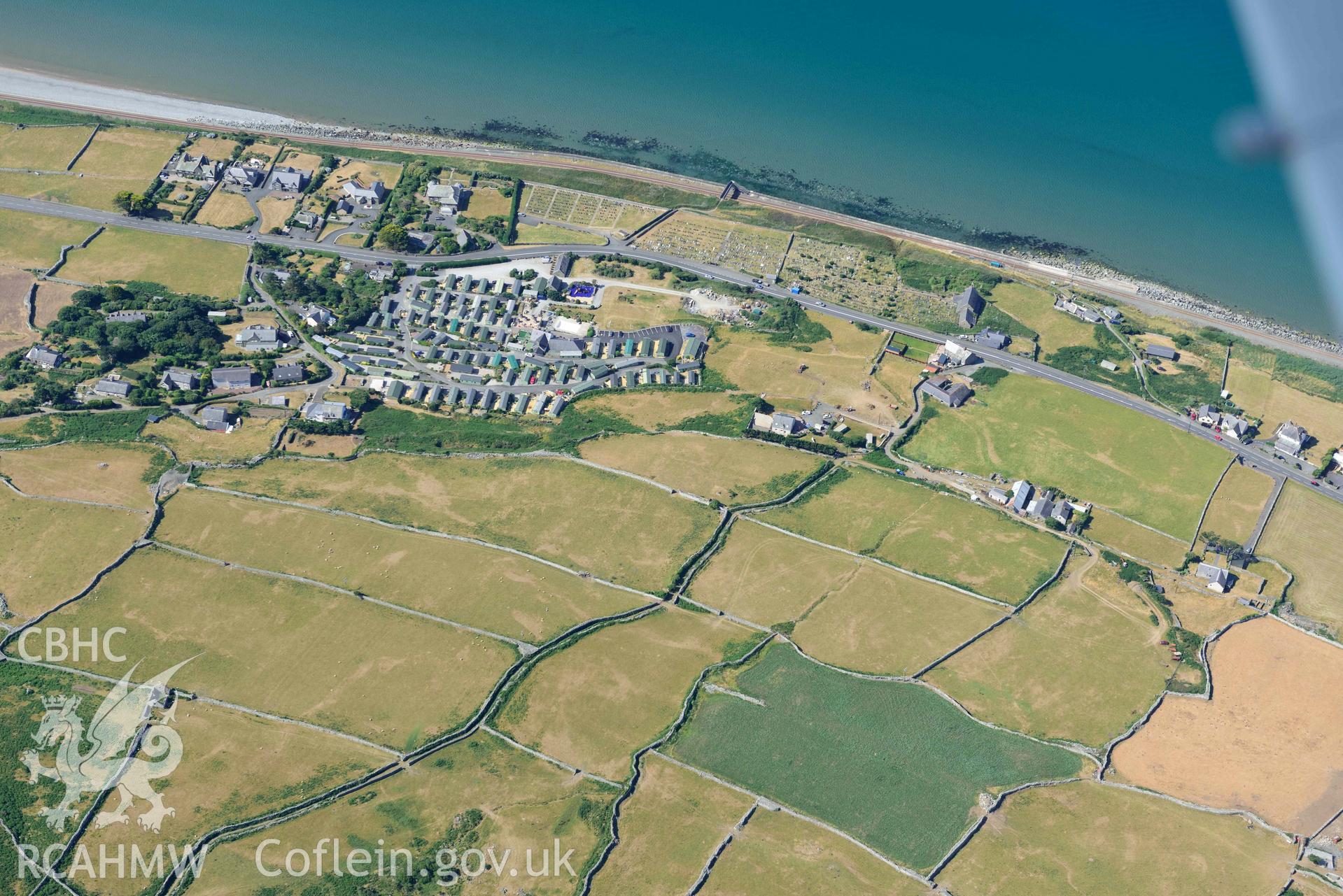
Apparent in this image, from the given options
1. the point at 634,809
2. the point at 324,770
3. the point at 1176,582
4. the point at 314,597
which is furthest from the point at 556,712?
the point at 1176,582

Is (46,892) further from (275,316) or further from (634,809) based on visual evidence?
(275,316)

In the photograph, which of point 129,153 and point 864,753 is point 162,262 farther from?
point 864,753

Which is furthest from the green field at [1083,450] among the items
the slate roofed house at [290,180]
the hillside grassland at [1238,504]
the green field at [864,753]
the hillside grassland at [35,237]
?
the hillside grassland at [35,237]

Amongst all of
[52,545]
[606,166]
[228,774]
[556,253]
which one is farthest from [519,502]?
[606,166]

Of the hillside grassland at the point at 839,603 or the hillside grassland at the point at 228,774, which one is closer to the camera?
the hillside grassland at the point at 228,774

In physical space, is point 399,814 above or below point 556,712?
below

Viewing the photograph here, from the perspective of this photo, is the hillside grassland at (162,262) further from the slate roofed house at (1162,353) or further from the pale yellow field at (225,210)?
the slate roofed house at (1162,353)

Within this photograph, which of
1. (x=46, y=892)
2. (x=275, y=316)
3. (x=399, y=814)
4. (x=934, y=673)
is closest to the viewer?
(x=46, y=892)
